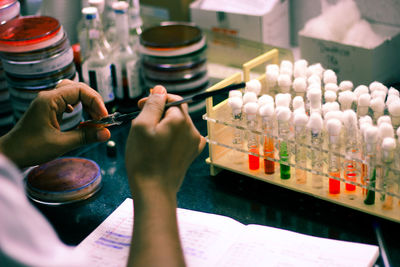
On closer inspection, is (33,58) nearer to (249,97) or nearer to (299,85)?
(249,97)

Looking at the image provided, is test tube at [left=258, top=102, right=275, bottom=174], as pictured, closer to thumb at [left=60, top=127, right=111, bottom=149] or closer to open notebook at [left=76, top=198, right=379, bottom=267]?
open notebook at [left=76, top=198, right=379, bottom=267]

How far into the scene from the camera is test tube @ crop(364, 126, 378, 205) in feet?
3.94

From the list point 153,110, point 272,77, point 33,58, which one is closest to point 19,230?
point 153,110

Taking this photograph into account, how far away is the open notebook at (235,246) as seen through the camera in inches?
45.4

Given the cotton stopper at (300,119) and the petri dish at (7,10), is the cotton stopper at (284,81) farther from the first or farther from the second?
the petri dish at (7,10)

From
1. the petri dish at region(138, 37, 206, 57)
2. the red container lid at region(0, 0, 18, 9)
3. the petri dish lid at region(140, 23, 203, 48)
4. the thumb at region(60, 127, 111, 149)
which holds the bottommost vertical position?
the thumb at region(60, 127, 111, 149)

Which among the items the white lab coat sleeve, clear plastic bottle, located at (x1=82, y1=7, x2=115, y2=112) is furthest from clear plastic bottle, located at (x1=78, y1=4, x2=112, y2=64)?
the white lab coat sleeve

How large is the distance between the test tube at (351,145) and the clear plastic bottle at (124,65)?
0.86 meters

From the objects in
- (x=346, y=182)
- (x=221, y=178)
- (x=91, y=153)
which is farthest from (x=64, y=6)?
(x=346, y=182)

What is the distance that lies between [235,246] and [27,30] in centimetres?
98

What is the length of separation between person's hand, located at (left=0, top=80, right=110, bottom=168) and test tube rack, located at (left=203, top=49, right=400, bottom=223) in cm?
31

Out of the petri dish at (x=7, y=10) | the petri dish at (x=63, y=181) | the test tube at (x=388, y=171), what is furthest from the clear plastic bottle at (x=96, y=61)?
the test tube at (x=388, y=171)

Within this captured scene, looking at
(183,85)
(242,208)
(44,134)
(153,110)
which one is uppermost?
(153,110)

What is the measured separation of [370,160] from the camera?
1.22m
